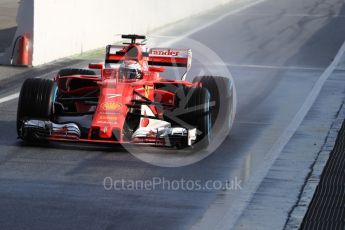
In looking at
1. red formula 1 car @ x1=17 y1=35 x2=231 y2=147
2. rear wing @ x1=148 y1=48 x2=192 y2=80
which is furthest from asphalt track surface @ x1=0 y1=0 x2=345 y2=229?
rear wing @ x1=148 y1=48 x2=192 y2=80

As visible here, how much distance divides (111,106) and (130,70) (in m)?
0.91

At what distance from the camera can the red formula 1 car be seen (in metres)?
11.8

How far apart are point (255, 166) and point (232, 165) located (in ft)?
0.88

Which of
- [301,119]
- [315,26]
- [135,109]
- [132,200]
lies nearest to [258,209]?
[132,200]

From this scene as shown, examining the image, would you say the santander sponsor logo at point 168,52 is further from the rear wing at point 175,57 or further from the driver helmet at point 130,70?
the driver helmet at point 130,70

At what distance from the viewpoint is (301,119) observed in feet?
48.9

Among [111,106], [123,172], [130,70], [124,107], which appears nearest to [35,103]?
[111,106]

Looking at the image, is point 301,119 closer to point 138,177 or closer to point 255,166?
point 255,166

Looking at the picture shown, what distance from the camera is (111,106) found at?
11.8 m

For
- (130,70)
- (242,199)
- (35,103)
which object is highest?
(130,70)

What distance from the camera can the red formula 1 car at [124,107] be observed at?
1175 cm

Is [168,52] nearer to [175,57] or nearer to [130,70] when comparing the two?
[175,57]

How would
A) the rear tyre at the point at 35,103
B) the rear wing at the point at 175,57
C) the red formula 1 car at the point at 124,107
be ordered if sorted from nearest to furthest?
the red formula 1 car at the point at 124,107 → the rear tyre at the point at 35,103 → the rear wing at the point at 175,57

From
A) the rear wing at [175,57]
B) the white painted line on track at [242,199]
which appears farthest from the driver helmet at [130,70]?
the white painted line on track at [242,199]
